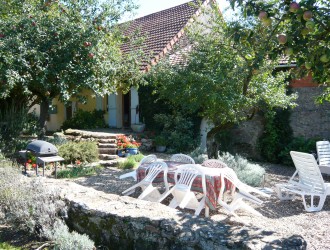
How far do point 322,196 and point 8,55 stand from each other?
733 cm

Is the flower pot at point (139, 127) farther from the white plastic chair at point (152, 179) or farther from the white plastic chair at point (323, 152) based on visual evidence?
the white plastic chair at point (152, 179)

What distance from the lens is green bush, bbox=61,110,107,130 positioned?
15312 mm

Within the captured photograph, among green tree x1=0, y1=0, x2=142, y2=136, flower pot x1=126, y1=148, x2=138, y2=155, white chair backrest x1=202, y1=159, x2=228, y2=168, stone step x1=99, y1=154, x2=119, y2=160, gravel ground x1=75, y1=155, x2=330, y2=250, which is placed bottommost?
gravel ground x1=75, y1=155, x2=330, y2=250

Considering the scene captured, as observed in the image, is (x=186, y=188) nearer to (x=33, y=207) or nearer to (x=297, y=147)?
(x=33, y=207)

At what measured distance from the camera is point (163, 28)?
53.7 ft

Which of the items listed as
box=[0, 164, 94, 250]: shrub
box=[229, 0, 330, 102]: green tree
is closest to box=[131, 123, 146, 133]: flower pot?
box=[0, 164, 94, 250]: shrub

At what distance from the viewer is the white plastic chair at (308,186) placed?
598 centimetres

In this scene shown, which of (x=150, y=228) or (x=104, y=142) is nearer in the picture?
(x=150, y=228)

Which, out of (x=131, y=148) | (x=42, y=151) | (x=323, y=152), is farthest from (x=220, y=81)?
(x=131, y=148)

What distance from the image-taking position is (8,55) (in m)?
8.04

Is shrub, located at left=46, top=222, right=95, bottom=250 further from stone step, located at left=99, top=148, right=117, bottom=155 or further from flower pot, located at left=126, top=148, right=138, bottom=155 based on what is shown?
flower pot, located at left=126, top=148, right=138, bottom=155

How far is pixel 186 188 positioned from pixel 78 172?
4.10m

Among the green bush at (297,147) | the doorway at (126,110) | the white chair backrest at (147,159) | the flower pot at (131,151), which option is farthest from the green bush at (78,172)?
the doorway at (126,110)

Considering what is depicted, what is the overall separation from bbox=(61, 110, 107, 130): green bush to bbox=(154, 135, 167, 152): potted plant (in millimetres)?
4204
